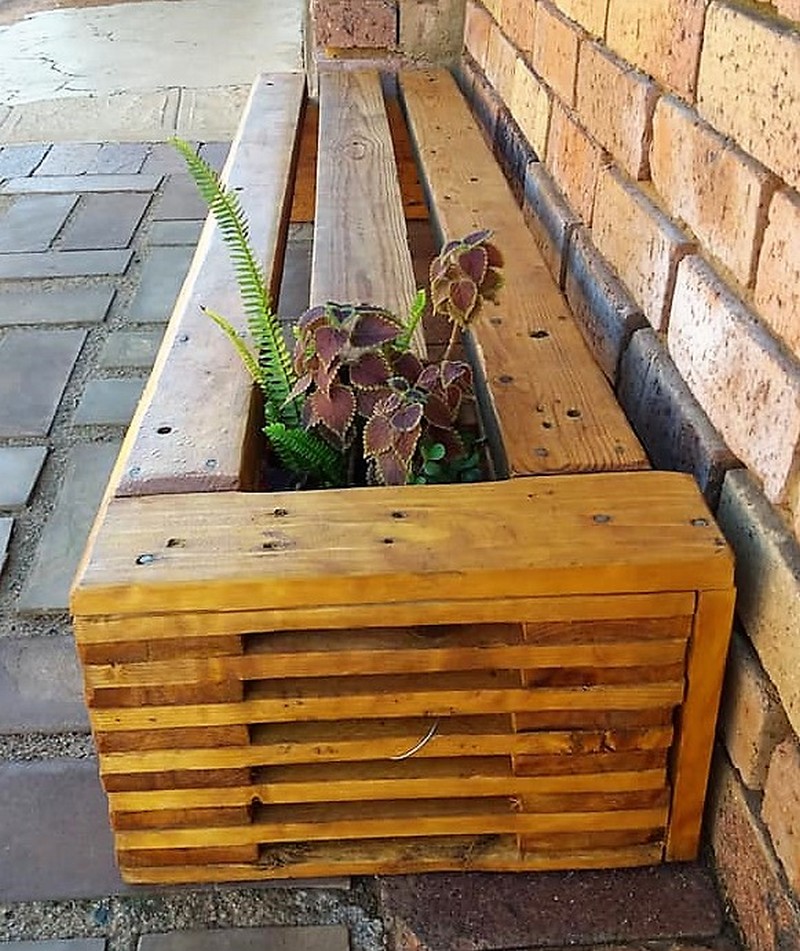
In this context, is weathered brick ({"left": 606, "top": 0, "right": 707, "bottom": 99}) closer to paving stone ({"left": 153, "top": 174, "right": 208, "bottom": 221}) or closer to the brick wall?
the brick wall

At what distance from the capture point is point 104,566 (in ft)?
3.77

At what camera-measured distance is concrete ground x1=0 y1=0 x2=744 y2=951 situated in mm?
1242

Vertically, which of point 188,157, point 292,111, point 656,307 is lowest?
point 292,111

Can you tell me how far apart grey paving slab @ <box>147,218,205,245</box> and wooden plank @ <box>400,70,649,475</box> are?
3.04 ft

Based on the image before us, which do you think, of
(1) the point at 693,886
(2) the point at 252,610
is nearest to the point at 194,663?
(2) the point at 252,610

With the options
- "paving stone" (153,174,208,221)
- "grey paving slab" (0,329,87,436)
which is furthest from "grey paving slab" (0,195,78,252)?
"grey paving slab" (0,329,87,436)

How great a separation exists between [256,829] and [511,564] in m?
0.40

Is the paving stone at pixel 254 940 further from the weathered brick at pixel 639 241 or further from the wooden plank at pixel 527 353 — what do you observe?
the weathered brick at pixel 639 241

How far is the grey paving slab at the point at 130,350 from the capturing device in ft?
8.16

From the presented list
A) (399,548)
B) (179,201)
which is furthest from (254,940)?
(179,201)

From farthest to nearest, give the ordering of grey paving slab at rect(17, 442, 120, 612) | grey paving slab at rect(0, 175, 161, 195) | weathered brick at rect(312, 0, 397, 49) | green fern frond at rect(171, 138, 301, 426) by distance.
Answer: grey paving slab at rect(0, 175, 161, 195)
weathered brick at rect(312, 0, 397, 49)
grey paving slab at rect(17, 442, 120, 612)
green fern frond at rect(171, 138, 301, 426)

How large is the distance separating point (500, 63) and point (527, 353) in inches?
47.1

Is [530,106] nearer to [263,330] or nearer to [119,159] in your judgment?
[263,330]

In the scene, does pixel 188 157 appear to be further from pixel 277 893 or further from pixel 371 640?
pixel 277 893
